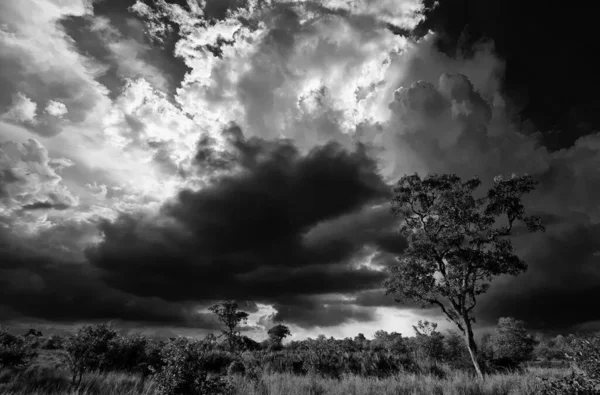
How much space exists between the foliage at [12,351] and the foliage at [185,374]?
1523 cm

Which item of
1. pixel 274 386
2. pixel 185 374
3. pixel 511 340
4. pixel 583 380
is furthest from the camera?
pixel 511 340

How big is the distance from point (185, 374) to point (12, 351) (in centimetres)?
1620

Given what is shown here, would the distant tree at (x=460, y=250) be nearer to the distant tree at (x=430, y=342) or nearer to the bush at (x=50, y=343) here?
the distant tree at (x=430, y=342)

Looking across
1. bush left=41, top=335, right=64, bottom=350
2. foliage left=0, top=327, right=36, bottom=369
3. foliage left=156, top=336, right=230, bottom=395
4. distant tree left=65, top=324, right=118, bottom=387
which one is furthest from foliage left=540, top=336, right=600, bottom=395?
bush left=41, top=335, right=64, bottom=350

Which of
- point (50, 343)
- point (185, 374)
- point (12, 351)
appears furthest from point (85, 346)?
point (50, 343)

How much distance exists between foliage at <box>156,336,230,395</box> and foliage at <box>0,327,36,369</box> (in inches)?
599

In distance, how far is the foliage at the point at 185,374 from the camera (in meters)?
8.28

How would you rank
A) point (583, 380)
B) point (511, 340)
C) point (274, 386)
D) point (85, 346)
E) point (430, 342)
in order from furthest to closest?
point (511, 340) → point (430, 342) → point (85, 346) → point (274, 386) → point (583, 380)

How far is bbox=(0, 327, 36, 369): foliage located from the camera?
685 inches

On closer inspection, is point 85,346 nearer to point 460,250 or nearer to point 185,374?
point 185,374

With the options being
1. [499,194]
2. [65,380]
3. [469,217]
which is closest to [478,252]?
[469,217]

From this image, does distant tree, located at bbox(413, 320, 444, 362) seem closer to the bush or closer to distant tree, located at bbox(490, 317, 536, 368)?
distant tree, located at bbox(490, 317, 536, 368)

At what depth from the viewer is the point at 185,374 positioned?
842cm

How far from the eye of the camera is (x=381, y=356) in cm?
2769
